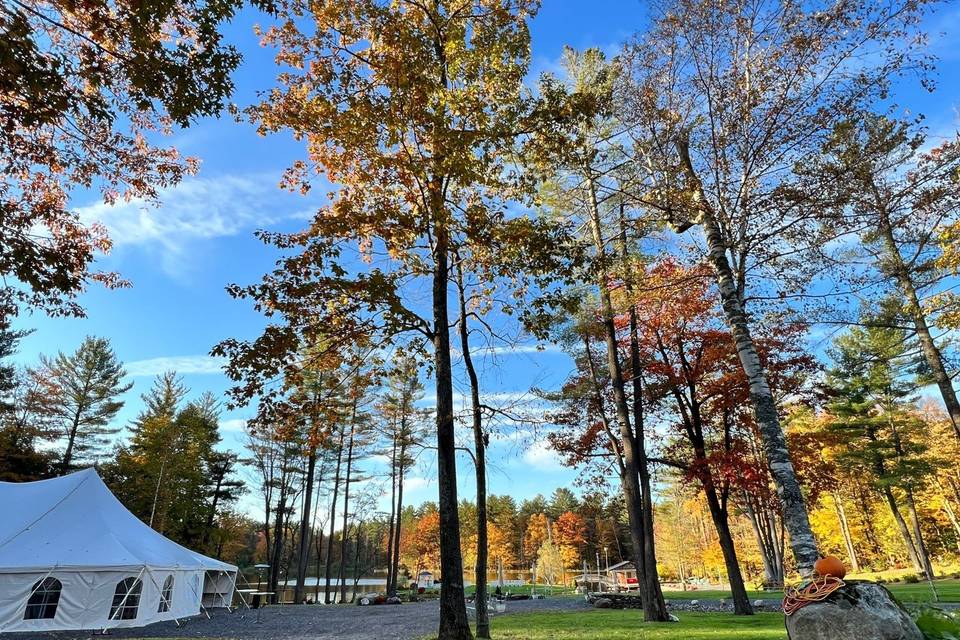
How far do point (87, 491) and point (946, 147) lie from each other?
2490 cm

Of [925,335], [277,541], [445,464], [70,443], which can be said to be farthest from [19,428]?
[925,335]

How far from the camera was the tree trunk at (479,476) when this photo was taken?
9.38 metres

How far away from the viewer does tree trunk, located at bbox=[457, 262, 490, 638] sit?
30.8 feet

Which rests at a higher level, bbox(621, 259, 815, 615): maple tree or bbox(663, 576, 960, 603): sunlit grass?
bbox(621, 259, 815, 615): maple tree

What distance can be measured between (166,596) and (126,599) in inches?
76.9

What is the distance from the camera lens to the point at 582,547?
60.0 m

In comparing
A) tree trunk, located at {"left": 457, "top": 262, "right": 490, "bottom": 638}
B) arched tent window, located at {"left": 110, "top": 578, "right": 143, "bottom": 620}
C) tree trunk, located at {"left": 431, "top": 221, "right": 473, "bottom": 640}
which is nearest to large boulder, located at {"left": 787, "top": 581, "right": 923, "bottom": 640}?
tree trunk, located at {"left": 431, "top": 221, "right": 473, "bottom": 640}

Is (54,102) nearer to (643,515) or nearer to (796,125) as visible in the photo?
(796,125)

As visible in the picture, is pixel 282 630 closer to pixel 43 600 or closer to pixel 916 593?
pixel 43 600

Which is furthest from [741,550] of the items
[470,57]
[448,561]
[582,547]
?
[470,57]

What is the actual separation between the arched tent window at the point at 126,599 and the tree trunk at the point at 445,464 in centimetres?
1244

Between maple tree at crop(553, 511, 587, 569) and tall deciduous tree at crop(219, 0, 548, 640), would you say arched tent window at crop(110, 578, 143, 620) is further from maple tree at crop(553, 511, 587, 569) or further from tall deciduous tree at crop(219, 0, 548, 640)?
maple tree at crop(553, 511, 587, 569)

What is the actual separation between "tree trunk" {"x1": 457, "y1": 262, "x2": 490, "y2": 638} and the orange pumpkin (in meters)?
7.35

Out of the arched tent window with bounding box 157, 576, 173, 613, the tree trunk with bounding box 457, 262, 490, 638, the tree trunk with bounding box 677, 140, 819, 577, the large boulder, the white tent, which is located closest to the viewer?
the large boulder
